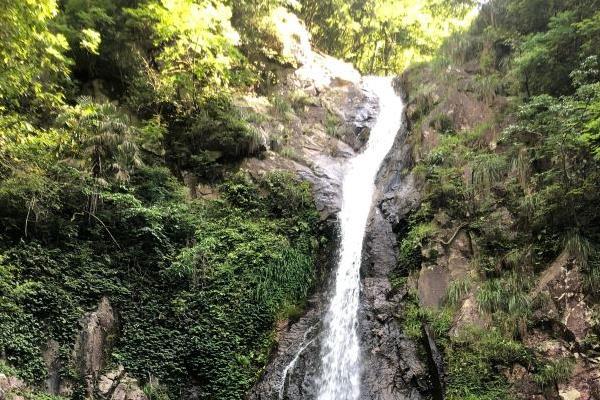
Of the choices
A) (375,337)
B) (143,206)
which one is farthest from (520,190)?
(143,206)

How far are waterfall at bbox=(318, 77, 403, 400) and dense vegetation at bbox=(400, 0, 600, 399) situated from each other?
1.35m

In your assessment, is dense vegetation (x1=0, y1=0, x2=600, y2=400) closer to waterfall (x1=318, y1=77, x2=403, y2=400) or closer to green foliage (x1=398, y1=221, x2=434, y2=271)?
green foliage (x1=398, y1=221, x2=434, y2=271)

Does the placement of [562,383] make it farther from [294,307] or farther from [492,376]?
[294,307]

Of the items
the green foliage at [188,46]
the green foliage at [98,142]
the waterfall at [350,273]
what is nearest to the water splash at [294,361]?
the waterfall at [350,273]

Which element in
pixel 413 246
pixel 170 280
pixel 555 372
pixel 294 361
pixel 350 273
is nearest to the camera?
pixel 555 372

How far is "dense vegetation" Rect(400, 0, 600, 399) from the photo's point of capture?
7.28 metres

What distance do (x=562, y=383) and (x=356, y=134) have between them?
11164 millimetres

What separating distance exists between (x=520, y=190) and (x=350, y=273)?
13.9ft

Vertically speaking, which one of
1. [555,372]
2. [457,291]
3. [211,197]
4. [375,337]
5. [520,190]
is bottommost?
[555,372]

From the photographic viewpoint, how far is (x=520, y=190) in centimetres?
916

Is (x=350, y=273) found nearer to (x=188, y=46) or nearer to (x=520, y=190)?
(x=520, y=190)

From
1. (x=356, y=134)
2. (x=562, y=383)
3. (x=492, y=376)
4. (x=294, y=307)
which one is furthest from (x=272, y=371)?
(x=356, y=134)

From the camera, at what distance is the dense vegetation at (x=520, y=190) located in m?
7.28

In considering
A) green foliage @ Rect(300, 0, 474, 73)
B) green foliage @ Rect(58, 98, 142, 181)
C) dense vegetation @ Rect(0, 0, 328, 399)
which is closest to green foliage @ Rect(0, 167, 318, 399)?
dense vegetation @ Rect(0, 0, 328, 399)
